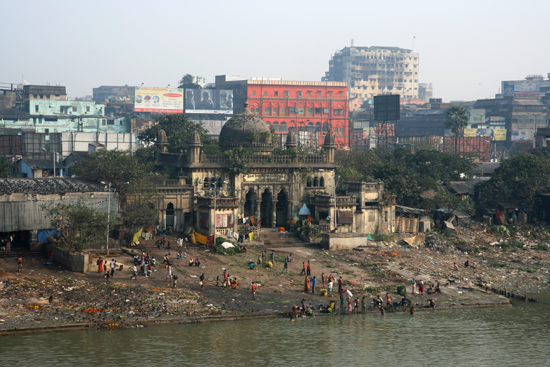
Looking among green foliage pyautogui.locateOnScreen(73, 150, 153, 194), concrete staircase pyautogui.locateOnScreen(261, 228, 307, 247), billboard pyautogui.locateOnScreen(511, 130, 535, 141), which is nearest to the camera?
green foliage pyautogui.locateOnScreen(73, 150, 153, 194)

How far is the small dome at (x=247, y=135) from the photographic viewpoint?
61.7 m

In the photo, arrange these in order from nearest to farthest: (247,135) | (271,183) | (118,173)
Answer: (118,173) → (271,183) → (247,135)

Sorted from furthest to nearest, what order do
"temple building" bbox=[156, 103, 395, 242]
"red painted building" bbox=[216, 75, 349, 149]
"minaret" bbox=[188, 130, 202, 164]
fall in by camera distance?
1. "red painted building" bbox=[216, 75, 349, 149]
2. "temple building" bbox=[156, 103, 395, 242]
3. "minaret" bbox=[188, 130, 202, 164]

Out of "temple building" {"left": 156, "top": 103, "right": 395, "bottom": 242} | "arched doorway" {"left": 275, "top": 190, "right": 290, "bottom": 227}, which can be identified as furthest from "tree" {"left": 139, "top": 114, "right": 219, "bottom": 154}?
"arched doorway" {"left": 275, "top": 190, "right": 290, "bottom": 227}

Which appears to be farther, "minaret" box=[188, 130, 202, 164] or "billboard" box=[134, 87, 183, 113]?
"billboard" box=[134, 87, 183, 113]

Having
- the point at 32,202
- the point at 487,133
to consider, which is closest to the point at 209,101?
the point at 487,133

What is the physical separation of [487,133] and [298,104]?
3646 centimetres

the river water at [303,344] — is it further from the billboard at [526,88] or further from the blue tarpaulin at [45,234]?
the billboard at [526,88]

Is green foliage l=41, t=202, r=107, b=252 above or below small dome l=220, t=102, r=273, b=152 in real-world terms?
below

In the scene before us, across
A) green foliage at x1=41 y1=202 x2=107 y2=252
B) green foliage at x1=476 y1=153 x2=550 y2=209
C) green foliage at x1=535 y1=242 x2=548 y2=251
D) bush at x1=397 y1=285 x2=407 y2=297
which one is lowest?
bush at x1=397 y1=285 x2=407 y2=297

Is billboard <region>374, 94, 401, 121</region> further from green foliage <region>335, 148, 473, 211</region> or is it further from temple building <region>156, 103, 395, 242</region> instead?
temple building <region>156, 103, 395, 242</region>

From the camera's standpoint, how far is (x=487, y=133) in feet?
470

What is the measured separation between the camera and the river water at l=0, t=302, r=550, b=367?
1282 inches

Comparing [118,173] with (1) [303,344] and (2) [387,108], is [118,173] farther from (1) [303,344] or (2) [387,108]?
(2) [387,108]
